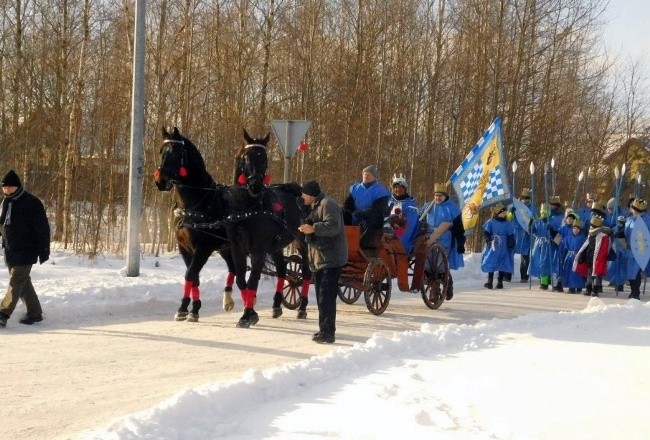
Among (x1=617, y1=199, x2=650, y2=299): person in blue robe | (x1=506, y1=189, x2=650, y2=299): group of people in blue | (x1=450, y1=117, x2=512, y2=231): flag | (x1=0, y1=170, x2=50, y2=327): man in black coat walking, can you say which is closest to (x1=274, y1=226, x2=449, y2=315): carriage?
(x1=450, y1=117, x2=512, y2=231): flag

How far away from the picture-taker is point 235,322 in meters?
10.3

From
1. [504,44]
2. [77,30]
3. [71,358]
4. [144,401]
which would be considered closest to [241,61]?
[77,30]

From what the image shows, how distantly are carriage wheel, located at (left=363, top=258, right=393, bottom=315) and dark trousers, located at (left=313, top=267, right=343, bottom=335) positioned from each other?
6.33 ft

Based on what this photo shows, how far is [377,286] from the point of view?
1140 centimetres

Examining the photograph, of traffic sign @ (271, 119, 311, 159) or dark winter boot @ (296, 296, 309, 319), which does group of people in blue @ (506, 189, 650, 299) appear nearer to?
traffic sign @ (271, 119, 311, 159)

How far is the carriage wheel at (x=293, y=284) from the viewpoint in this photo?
37.8 feet

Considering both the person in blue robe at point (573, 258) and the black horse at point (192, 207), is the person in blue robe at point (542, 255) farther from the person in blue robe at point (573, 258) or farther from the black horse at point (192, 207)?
the black horse at point (192, 207)

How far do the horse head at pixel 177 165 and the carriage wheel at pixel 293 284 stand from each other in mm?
2066

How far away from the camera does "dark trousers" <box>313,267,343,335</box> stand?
891cm

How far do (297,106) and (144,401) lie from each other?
20580mm

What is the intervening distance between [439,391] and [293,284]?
5.36 m

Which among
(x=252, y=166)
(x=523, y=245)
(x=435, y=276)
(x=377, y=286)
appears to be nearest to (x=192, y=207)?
Answer: (x=252, y=166)

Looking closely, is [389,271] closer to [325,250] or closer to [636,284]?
[325,250]

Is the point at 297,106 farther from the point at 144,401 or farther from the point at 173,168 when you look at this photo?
the point at 144,401
